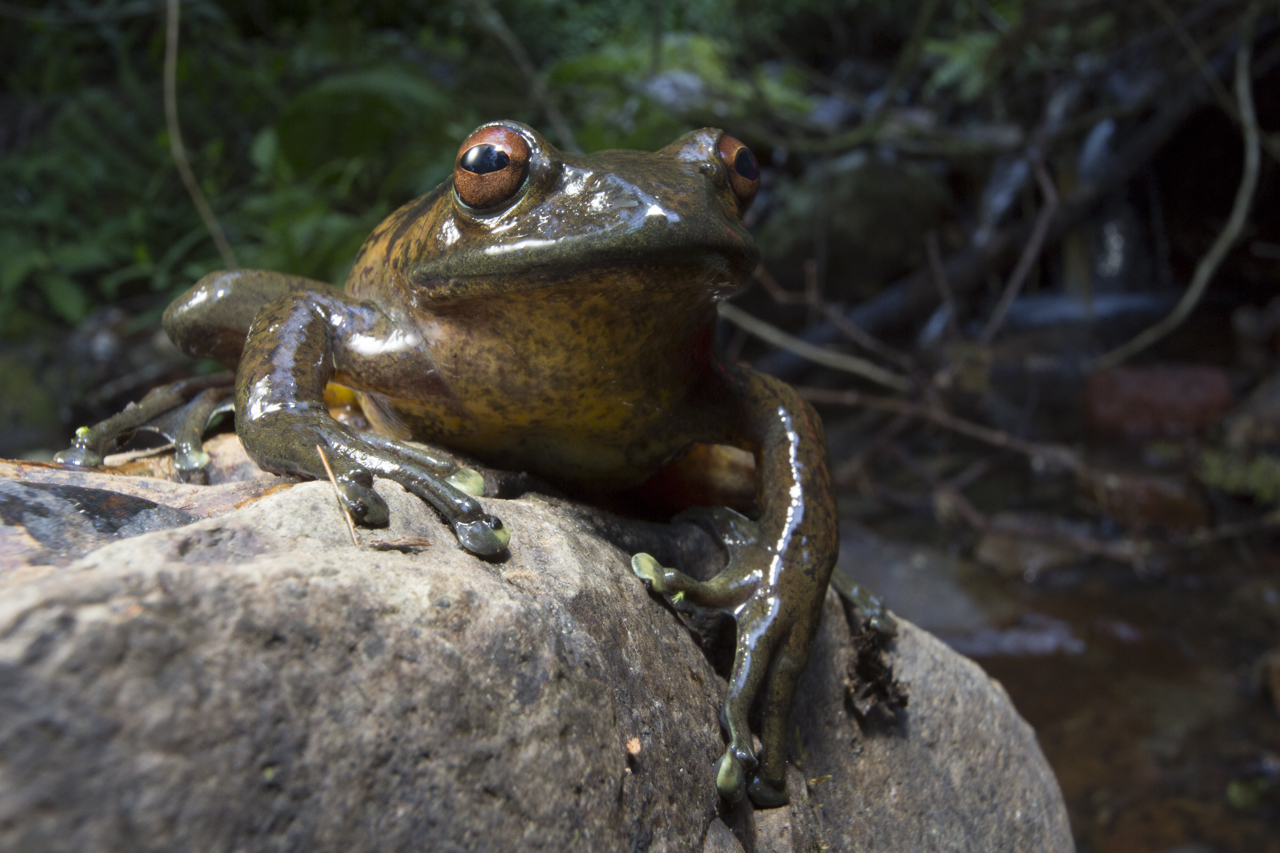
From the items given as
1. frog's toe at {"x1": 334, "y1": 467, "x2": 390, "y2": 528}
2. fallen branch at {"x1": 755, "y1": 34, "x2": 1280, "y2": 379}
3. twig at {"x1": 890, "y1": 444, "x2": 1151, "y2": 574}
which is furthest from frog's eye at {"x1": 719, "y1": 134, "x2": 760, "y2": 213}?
fallen branch at {"x1": 755, "y1": 34, "x2": 1280, "y2": 379}

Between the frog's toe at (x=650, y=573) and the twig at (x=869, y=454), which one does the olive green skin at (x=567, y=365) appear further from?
the twig at (x=869, y=454)

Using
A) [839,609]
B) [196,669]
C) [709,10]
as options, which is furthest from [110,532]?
[709,10]

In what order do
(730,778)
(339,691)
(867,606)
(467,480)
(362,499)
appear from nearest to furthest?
1. (339,691)
2. (362,499)
3. (730,778)
4. (467,480)
5. (867,606)

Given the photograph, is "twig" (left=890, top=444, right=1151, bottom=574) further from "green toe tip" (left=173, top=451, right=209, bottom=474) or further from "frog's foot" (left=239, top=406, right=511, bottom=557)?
"green toe tip" (left=173, top=451, right=209, bottom=474)

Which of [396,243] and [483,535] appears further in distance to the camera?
[396,243]

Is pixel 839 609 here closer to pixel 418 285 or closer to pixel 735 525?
pixel 735 525

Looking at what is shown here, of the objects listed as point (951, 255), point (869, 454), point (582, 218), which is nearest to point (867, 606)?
point (582, 218)

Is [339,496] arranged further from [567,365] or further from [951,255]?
[951,255]
